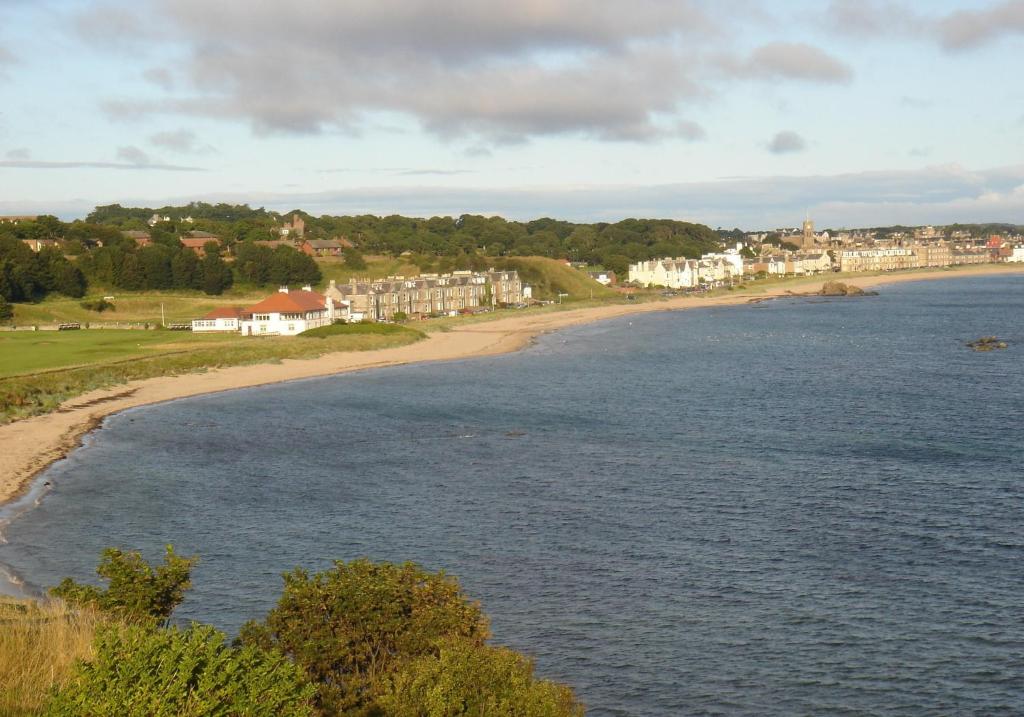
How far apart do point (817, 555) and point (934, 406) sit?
31485 millimetres

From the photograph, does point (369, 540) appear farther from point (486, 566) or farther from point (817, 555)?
point (817, 555)

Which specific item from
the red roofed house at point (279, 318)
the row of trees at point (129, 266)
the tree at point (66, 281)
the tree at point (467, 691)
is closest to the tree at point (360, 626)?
the tree at point (467, 691)

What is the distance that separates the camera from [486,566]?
29125 mm

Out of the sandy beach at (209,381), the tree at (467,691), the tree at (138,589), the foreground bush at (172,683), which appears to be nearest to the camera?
the foreground bush at (172,683)

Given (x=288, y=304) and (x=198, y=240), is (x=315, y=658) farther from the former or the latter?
(x=198, y=240)

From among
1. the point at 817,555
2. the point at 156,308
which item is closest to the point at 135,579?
the point at 817,555

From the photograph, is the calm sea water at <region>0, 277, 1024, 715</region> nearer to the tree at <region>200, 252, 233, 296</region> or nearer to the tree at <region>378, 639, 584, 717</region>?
the tree at <region>378, 639, 584, 717</region>

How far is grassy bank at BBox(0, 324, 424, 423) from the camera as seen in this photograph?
6012 centimetres

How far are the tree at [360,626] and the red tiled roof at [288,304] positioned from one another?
83.1 metres

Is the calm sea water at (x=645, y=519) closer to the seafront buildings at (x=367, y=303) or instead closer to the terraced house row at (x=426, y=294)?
the seafront buildings at (x=367, y=303)

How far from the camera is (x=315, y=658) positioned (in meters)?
17.3

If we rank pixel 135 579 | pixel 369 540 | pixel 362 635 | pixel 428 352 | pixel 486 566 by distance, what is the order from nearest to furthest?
pixel 362 635, pixel 135 579, pixel 486 566, pixel 369 540, pixel 428 352

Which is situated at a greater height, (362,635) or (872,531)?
(362,635)

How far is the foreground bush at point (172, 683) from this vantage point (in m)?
10.1
